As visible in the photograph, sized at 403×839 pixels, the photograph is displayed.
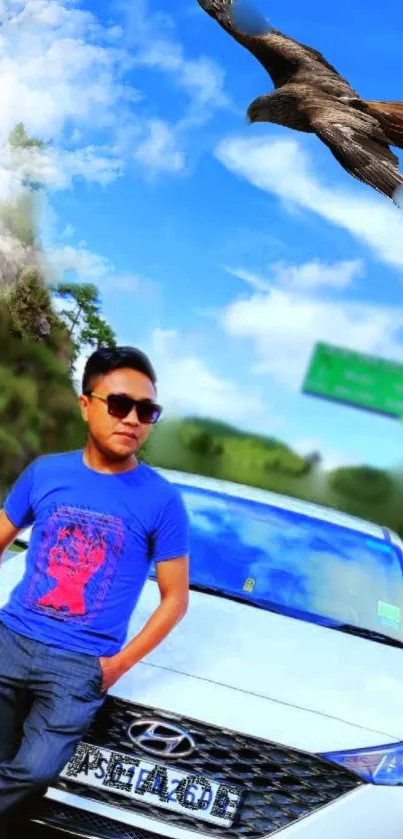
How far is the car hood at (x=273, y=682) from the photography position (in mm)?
2525

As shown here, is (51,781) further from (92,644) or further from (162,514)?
(162,514)

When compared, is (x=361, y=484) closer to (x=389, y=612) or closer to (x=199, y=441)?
(x=199, y=441)

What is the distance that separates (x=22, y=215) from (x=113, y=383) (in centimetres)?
1911

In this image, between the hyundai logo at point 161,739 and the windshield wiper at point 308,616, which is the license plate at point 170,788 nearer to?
the hyundai logo at point 161,739

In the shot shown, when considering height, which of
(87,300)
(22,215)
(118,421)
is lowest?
(118,421)

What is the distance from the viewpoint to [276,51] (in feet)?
39.7

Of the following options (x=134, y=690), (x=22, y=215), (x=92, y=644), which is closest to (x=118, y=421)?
(x=92, y=644)

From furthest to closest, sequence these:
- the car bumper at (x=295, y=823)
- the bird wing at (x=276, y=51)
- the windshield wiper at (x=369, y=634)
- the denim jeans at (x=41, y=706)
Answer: the bird wing at (x=276, y=51), the windshield wiper at (x=369, y=634), the car bumper at (x=295, y=823), the denim jeans at (x=41, y=706)

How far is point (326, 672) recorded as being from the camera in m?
2.76

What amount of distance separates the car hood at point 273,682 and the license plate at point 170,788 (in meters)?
0.13

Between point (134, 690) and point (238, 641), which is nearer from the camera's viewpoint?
point (134, 690)

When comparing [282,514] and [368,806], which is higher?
[282,514]

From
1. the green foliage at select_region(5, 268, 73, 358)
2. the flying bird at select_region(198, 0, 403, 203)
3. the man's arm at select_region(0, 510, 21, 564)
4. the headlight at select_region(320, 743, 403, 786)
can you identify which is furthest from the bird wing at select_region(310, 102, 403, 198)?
the green foliage at select_region(5, 268, 73, 358)

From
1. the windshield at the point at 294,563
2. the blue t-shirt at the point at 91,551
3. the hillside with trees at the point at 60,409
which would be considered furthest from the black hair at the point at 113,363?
the hillside with trees at the point at 60,409
